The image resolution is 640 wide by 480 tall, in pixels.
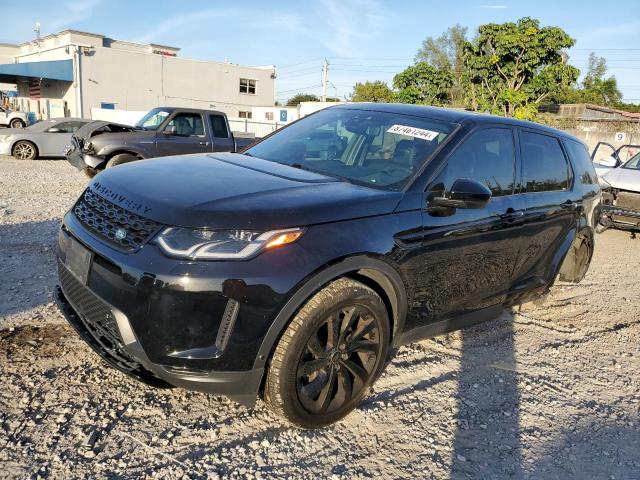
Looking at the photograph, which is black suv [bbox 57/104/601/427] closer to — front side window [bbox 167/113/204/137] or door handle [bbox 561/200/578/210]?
door handle [bbox 561/200/578/210]

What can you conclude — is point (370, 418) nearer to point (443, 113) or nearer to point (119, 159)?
point (443, 113)

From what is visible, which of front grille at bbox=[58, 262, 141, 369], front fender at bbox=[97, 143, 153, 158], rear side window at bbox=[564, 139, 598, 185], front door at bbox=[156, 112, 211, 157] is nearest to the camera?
front grille at bbox=[58, 262, 141, 369]

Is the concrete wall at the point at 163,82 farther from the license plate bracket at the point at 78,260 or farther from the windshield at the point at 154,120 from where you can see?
the license plate bracket at the point at 78,260

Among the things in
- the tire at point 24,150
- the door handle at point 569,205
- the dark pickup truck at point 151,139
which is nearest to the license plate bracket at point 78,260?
the door handle at point 569,205

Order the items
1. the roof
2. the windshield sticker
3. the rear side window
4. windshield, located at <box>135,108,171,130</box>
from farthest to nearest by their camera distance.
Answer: windshield, located at <box>135,108,171,130</box> < the rear side window < the roof < the windshield sticker

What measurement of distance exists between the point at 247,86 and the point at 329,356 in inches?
1889

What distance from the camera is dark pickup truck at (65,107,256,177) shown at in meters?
9.83

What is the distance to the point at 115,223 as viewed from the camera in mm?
2721

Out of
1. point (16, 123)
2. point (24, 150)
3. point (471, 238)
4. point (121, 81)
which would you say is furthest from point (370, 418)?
point (121, 81)

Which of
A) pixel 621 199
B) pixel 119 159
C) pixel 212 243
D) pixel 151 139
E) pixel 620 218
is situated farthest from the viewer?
pixel 151 139

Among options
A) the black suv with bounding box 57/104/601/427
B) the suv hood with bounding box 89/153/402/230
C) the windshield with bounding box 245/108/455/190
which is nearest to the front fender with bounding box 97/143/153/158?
the windshield with bounding box 245/108/455/190

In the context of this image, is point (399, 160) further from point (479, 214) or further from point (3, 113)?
point (3, 113)

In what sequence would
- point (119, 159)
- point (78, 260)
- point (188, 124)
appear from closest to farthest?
point (78, 260)
point (119, 159)
point (188, 124)

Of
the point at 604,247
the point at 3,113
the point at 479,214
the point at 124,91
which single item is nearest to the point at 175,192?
the point at 479,214
